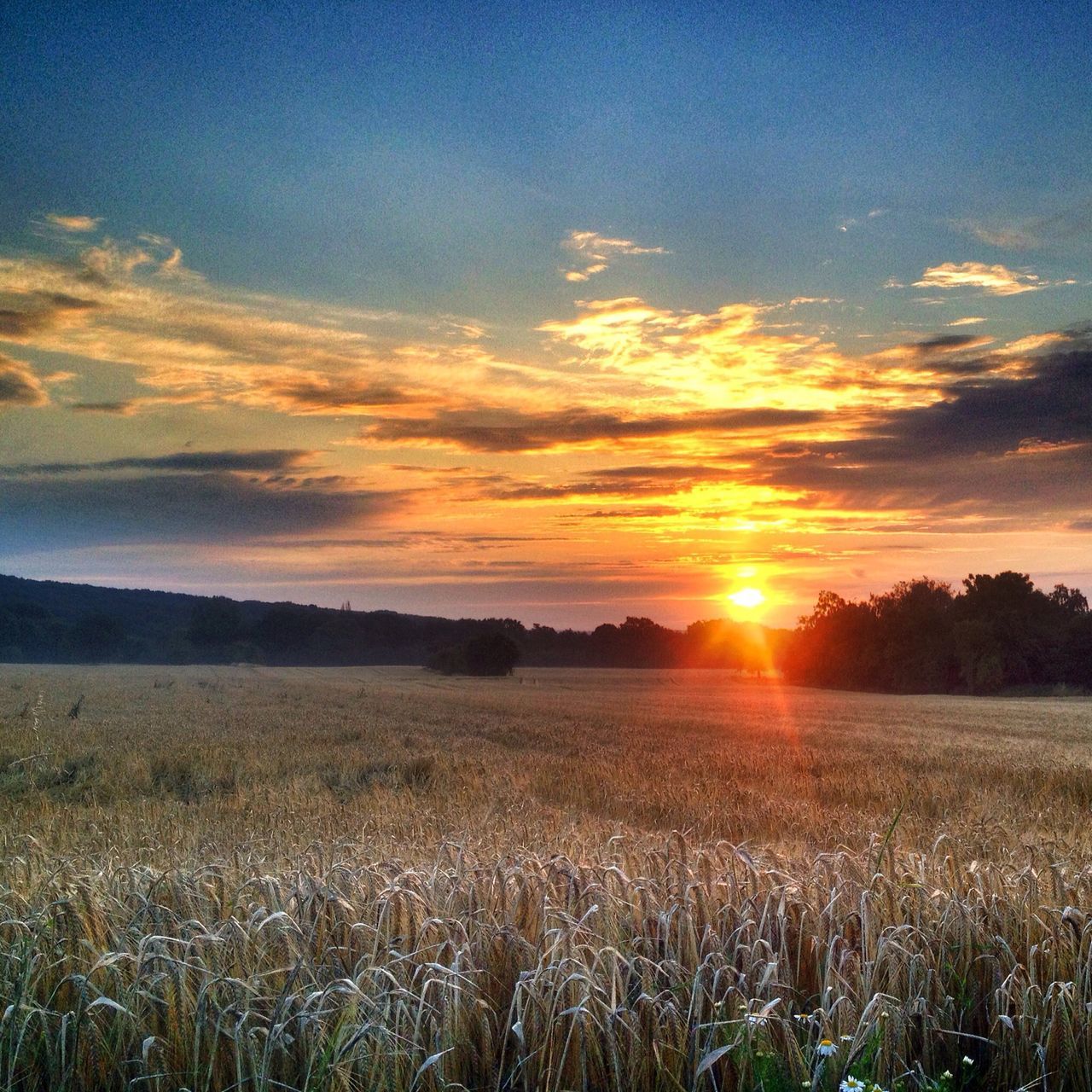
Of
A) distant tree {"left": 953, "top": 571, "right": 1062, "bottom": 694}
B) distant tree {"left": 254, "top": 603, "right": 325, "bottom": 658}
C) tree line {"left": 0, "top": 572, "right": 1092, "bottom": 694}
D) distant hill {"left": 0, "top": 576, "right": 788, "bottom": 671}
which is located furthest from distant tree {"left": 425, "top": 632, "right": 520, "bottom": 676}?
distant tree {"left": 254, "top": 603, "right": 325, "bottom": 658}

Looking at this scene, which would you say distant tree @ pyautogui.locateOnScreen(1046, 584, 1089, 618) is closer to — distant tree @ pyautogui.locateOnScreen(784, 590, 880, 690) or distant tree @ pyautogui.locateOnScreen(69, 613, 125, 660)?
distant tree @ pyautogui.locateOnScreen(784, 590, 880, 690)

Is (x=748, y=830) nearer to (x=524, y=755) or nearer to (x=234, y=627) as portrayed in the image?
(x=524, y=755)

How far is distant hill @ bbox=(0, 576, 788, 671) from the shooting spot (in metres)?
106

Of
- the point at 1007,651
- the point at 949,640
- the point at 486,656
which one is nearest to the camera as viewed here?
the point at 1007,651

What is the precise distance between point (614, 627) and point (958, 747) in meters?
88.3

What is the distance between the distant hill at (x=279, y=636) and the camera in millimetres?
106188

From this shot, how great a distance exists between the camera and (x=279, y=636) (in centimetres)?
12225

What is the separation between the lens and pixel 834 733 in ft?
76.5

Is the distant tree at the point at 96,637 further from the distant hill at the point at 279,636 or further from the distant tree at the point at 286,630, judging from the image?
the distant tree at the point at 286,630

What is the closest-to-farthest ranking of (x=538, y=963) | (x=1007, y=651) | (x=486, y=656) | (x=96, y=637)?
(x=538, y=963) → (x=1007, y=651) → (x=486, y=656) → (x=96, y=637)

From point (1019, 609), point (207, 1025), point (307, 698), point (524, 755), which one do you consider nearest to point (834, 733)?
point (524, 755)

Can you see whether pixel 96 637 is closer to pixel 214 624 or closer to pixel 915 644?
pixel 214 624

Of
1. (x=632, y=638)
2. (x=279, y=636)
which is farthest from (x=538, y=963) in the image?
(x=279, y=636)

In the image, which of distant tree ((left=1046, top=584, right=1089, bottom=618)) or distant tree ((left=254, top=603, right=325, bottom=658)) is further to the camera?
distant tree ((left=254, top=603, right=325, bottom=658))
